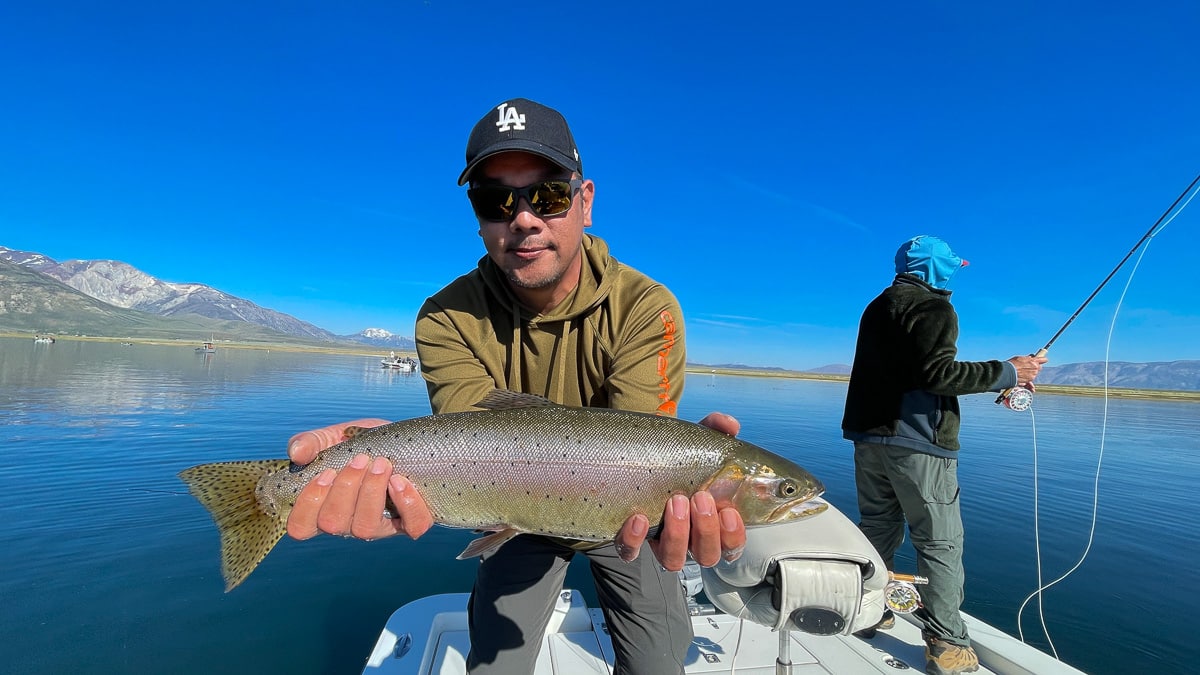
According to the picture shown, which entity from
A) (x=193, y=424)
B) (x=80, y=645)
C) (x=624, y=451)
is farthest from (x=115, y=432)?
(x=624, y=451)

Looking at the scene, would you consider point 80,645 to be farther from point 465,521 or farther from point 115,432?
point 115,432

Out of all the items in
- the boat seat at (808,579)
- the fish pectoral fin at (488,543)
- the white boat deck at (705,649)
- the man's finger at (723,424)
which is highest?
the man's finger at (723,424)

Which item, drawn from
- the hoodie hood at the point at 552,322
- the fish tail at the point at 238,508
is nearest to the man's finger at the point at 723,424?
the hoodie hood at the point at 552,322

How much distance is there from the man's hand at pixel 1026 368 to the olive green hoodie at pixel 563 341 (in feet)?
14.6

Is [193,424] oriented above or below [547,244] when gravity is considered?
below

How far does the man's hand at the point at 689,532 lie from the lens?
3.05m

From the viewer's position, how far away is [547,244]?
→ 11.7 feet

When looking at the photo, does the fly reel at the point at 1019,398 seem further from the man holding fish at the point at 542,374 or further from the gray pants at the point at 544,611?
the gray pants at the point at 544,611

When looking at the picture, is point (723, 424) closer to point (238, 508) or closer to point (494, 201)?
point (494, 201)

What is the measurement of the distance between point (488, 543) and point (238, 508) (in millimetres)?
1717

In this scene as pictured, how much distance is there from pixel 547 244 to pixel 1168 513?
18.7m

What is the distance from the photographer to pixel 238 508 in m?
3.34

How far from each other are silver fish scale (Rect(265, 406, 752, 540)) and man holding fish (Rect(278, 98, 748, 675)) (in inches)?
3.1

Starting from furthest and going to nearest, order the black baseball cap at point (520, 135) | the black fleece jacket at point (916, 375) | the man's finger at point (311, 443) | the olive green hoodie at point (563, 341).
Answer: the black fleece jacket at point (916, 375)
the olive green hoodie at point (563, 341)
the black baseball cap at point (520, 135)
the man's finger at point (311, 443)
